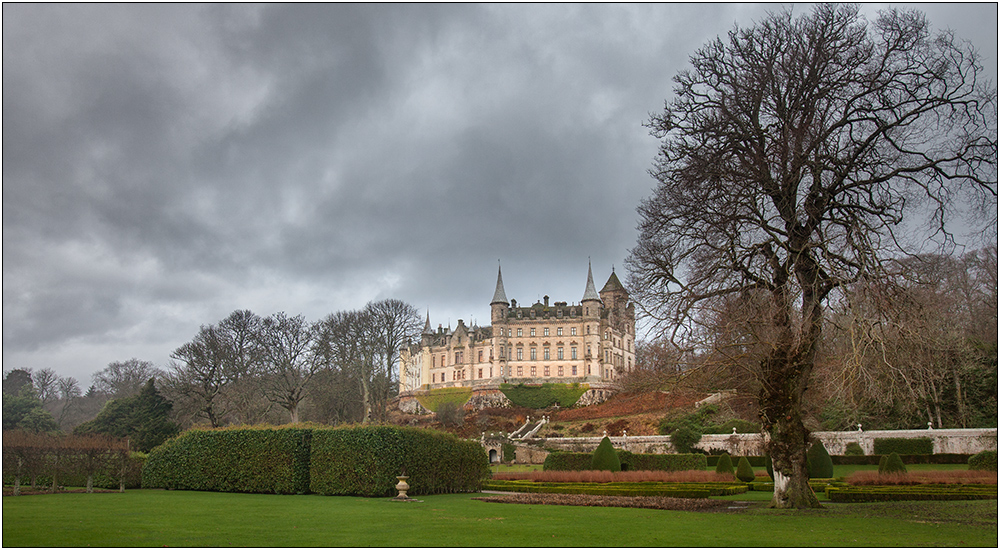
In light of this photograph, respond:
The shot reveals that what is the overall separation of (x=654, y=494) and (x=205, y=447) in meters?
14.2

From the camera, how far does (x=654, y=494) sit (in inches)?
719

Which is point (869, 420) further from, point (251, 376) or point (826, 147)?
point (251, 376)

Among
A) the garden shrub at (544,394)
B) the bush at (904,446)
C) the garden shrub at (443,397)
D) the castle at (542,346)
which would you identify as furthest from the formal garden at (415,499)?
the castle at (542,346)

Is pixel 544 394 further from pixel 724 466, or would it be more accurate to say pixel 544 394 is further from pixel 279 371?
pixel 724 466

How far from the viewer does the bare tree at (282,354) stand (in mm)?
39438

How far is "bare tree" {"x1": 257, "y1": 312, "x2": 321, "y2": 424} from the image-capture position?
39.4 meters

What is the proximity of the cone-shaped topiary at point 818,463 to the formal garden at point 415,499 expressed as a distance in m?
0.08

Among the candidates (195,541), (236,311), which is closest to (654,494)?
(195,541)

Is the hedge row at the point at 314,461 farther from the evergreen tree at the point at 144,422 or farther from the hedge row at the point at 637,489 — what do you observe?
the evergreen tree at the point at 144,422

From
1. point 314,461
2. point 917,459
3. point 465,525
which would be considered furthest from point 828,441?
point 465,525

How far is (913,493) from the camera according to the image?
662 inches

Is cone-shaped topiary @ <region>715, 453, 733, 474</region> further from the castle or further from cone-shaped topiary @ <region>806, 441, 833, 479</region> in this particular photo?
the castle

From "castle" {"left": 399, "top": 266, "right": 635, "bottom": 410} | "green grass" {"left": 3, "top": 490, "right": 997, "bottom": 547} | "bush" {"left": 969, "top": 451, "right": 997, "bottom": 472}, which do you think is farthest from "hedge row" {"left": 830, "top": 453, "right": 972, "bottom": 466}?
"castle" {"left": 399, "top": 266, "right": 635, "bottom": 410}

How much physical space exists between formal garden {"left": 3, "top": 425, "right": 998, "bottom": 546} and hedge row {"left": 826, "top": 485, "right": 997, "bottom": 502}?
0.12 ft
